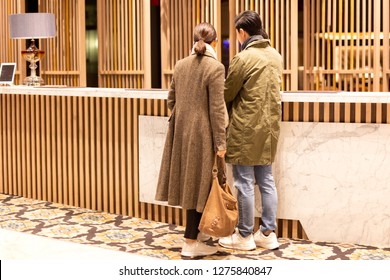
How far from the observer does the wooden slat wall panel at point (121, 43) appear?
8.85 m

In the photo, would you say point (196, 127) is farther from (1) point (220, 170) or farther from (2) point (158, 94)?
(2) point (158, 94)

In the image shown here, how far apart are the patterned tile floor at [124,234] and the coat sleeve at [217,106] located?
0.81 m

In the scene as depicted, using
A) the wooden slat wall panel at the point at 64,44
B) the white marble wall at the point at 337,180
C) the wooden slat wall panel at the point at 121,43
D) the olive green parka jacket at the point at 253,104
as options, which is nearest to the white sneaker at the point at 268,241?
the white marble wall at the point at 337,180

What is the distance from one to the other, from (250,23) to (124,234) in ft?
5.87

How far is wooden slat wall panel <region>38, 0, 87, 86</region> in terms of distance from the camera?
9.16 meters

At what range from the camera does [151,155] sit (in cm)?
567

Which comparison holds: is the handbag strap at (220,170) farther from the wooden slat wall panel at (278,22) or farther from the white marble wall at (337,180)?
the wooden slat wall panel at (278,22)

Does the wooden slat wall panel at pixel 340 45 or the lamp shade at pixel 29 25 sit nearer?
the lamp shade at pixel 29 25

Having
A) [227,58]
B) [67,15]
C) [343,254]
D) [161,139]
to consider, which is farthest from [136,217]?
[67,15]

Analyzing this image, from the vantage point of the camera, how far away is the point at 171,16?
851cm

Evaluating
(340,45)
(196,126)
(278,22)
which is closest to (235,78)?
(196,126)

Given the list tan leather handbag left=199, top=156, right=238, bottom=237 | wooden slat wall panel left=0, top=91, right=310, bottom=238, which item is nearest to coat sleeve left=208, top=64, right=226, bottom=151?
tan leather handbag left=199, top=156, right=238, bottom=237

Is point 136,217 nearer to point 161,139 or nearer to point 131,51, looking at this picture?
point 161,139

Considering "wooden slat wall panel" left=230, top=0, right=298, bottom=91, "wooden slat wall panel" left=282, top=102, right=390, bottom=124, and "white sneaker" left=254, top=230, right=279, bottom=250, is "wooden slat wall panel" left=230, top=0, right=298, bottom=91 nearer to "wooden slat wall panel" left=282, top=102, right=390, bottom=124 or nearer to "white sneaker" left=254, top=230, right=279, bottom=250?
"wooden slat wall panel" left=282, top=102, right=390, bottom=124
